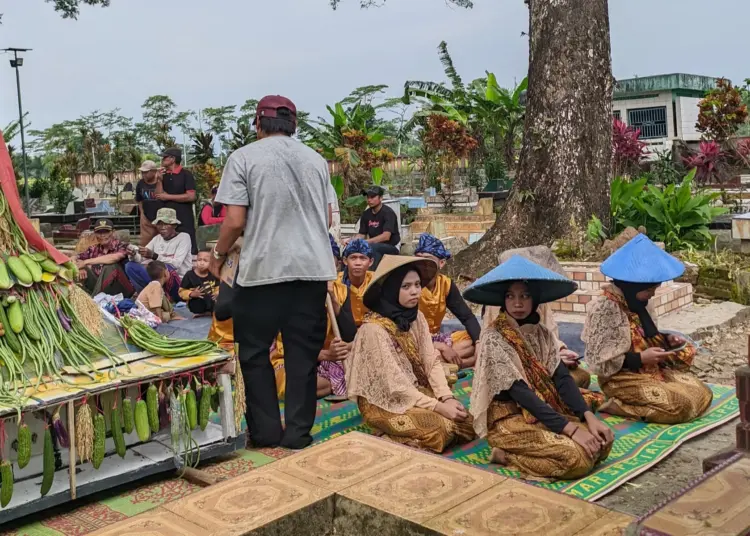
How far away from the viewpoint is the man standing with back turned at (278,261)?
416 centimetres

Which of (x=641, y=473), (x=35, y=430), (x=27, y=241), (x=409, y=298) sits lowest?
(x=641, y=473)

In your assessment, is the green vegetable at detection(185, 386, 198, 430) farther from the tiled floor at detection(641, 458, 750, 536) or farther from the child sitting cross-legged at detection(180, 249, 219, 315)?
the child sitting cross-legged at detection(180, 249, 219, 315)

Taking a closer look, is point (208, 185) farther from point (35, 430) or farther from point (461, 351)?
point (35, 430)

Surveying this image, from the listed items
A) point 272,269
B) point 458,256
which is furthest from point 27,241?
point 458,256

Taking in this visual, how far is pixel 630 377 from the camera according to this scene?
4805mm

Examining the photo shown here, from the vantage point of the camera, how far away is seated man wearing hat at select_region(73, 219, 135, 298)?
7.66 m

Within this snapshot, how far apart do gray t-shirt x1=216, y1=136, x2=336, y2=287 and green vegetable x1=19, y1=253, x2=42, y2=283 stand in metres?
0.92

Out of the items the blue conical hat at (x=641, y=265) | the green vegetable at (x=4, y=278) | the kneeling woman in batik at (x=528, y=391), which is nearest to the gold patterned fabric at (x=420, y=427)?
the kneeling woman in batik at (x=528, y=391)

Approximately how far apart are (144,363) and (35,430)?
1.85ft

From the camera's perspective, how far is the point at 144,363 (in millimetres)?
3908

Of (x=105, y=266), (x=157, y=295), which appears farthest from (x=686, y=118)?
(x=105, y=266)

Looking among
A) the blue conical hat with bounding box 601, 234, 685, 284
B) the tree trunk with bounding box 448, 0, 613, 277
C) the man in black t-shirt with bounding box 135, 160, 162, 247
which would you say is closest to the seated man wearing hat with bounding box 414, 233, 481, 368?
the blue conical hat with bounding box 601, 234, 685, 284

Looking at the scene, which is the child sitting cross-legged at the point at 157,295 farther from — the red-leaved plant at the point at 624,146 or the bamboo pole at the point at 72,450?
the red-leaved plant at the point at 624,146

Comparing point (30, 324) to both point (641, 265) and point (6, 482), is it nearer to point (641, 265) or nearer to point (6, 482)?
point (6, 482)
